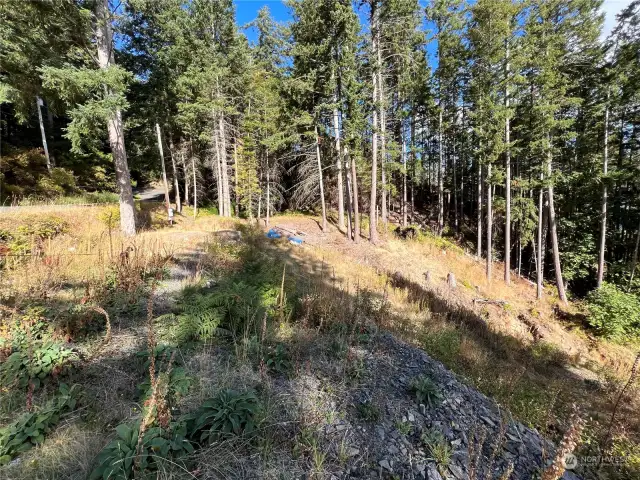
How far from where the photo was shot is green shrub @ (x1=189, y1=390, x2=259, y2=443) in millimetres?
1968

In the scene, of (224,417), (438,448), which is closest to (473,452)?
(438,448)

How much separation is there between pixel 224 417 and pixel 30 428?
1284mm

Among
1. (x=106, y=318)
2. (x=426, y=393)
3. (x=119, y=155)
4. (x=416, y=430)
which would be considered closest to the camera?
(x=416, y=430)

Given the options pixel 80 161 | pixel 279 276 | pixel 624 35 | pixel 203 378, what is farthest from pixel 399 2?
pixel 80 161

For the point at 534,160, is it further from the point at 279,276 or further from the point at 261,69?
the point at 261,69

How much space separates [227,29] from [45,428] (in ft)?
64.3

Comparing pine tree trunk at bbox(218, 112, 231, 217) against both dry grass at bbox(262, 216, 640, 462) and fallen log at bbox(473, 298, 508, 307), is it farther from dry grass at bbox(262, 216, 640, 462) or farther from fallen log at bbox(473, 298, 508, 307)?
fallen log at bbox(473, 298, 508, 307)

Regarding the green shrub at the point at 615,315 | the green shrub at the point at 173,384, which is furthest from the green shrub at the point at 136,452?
the green shrub at the point at 615,315

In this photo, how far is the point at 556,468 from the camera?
1.12 metres

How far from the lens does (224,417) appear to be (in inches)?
79.9

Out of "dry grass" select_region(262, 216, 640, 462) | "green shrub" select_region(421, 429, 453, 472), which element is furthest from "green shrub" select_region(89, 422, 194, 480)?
"dry grass" select_region(262, 216, 640, 462)

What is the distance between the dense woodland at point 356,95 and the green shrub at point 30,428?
7.65m

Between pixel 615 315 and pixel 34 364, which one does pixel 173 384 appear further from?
pixel 615 315

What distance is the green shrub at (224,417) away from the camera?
1.97 meters
